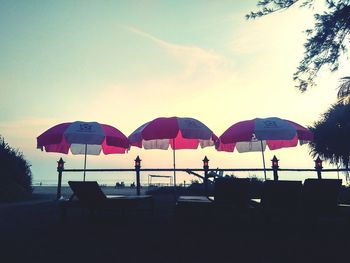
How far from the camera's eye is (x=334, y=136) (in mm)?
32344

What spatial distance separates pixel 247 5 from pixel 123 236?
6.87m

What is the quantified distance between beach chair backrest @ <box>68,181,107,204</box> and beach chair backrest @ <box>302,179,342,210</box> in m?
4.12

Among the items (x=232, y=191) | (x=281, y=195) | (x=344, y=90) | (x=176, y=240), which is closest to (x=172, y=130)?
(x=232, y=191)

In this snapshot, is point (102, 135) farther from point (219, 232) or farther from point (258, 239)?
point (258, 239)

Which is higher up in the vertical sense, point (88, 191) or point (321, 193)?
point (88, 191)

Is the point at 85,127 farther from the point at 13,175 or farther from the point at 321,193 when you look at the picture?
the point at 13,175

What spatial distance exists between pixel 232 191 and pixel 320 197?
5.34 ft

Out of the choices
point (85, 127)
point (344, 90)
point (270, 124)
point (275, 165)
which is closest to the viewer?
point (270, 124)

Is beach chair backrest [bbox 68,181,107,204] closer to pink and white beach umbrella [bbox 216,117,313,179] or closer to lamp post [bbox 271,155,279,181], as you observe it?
pink and white beach umbrella [bbox 216,117,313,179]

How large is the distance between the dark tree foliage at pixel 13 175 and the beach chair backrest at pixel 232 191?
1038 cm

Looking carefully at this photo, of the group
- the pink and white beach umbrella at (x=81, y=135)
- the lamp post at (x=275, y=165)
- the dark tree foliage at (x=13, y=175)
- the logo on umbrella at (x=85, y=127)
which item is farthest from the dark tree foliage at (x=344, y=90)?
the dark tree foliage at (x=13, y=175)

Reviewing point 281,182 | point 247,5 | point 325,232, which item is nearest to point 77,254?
point 281,182

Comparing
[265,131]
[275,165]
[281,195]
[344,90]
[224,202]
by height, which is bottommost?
[224,202]

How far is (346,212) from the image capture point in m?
5.52
